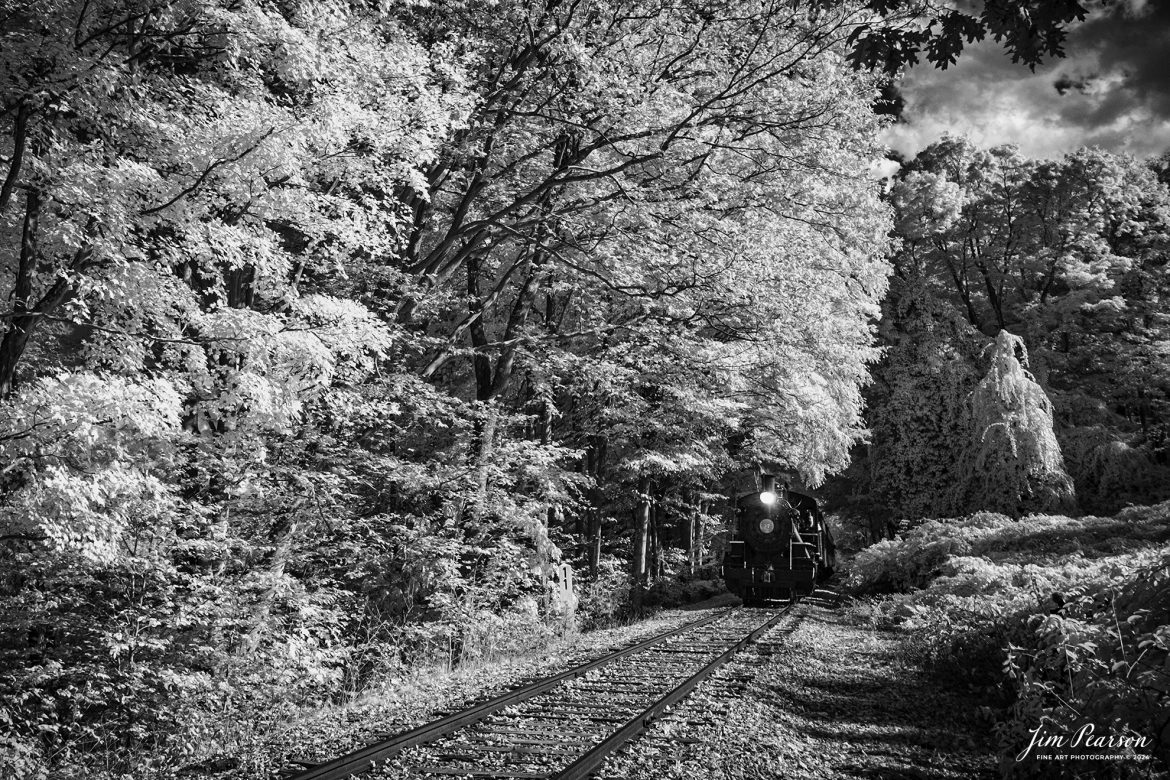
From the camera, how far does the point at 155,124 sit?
5789 millimetres

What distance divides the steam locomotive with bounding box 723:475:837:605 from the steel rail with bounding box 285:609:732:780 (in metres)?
10.0

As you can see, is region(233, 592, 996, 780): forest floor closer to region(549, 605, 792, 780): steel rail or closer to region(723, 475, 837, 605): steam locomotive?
region(549, 605, 792, 780): steel rail

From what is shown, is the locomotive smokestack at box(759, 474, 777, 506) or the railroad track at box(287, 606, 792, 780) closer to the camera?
the railroad track at box(287, 606, 792, 780)

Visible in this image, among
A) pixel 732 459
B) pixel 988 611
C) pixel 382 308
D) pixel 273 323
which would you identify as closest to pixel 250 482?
pixel 273 323

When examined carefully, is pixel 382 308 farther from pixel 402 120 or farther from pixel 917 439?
pixel 917 439

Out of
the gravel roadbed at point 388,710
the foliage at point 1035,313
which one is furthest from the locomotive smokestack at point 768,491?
the gravel roadbed at point 388,710

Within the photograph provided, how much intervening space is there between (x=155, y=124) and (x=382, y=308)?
485cm

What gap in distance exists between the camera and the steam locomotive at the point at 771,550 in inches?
679

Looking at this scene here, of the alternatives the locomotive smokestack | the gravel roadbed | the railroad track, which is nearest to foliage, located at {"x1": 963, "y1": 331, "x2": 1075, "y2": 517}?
the locomotive smokestack

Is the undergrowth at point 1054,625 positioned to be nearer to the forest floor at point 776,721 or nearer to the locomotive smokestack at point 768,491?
the forest floor at point 776,721

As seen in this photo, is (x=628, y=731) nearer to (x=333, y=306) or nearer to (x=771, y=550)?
(x=333, y=306)
